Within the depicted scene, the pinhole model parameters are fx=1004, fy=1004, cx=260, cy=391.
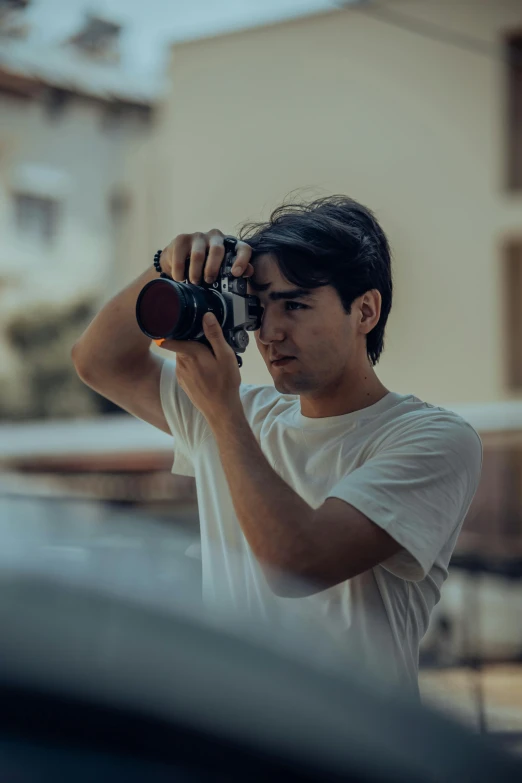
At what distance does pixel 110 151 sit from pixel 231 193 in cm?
375

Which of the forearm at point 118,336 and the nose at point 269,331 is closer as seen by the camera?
the nose at point 269,331

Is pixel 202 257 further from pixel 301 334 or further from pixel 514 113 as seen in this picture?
pixel 514 113

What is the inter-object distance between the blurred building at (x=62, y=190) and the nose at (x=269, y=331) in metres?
7.99

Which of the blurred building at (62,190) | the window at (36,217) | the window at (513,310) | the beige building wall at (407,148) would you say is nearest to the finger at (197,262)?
the beige building wall at (407,148)

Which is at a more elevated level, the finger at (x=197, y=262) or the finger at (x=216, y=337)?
the finger at (x=197, y=262)

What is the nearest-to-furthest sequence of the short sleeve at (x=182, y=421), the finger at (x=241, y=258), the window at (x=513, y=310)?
the finger at (x=241, y=258) → the short sleeve at (x=182, y=421) → the window at (x=513, y=310)

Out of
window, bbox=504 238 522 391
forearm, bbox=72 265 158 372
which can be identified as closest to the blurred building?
window, bbox=504 238 522 391

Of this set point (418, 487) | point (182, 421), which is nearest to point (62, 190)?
point (182, 421)

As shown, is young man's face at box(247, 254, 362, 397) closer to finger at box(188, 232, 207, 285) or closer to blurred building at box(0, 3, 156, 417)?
finger at box(188, 232, 207, 285)

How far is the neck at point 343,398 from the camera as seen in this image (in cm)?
130

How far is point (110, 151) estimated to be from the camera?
32.6 ft

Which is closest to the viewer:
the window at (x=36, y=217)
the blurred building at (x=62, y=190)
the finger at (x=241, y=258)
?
the finger at (x=241, y=258)

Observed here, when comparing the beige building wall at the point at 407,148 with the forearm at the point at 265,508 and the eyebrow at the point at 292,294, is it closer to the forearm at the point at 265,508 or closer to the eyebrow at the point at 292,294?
the eyebrow at the point at 292,294

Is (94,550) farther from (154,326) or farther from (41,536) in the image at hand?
(154,326)
